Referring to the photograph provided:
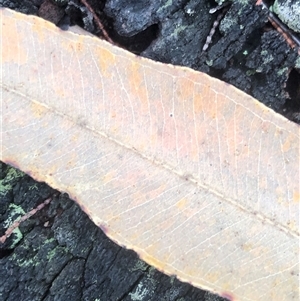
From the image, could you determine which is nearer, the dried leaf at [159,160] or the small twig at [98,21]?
the dried leaf at [159,160]

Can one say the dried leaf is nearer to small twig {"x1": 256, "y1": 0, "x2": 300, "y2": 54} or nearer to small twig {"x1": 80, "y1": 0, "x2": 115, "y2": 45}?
small twig {"x1": 80, "y1": 0, "x2": 115, "y2": 45}

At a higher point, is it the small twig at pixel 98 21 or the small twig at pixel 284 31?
the small twig at pixel 284 31

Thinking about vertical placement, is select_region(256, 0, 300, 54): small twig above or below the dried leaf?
above

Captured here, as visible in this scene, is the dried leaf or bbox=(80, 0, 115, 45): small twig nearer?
the dried leaf

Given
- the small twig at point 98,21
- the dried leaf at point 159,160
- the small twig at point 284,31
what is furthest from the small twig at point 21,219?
the small twig at point 284,31

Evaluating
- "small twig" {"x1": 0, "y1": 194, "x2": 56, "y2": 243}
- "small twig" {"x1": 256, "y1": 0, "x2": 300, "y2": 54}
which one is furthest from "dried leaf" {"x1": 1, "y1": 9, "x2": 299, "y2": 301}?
"small twig" {"x1": 256, "y1": 0, "x2": 300, "y2": 54}

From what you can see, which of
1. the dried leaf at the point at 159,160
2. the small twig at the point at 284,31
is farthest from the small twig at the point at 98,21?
the small twig at the point at 284,31

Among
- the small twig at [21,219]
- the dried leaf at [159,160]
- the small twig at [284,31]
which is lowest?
the small twig at [21,219]

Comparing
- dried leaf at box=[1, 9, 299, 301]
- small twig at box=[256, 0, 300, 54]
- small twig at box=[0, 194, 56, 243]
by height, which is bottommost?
small twig at box=[0, 194, 56, 243]

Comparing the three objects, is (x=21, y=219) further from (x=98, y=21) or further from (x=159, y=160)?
(x=98, y=21)

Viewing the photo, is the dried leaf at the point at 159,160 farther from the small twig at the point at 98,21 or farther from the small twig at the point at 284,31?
the small twig at the point at 284,31

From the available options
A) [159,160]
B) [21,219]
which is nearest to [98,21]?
[159,160]
